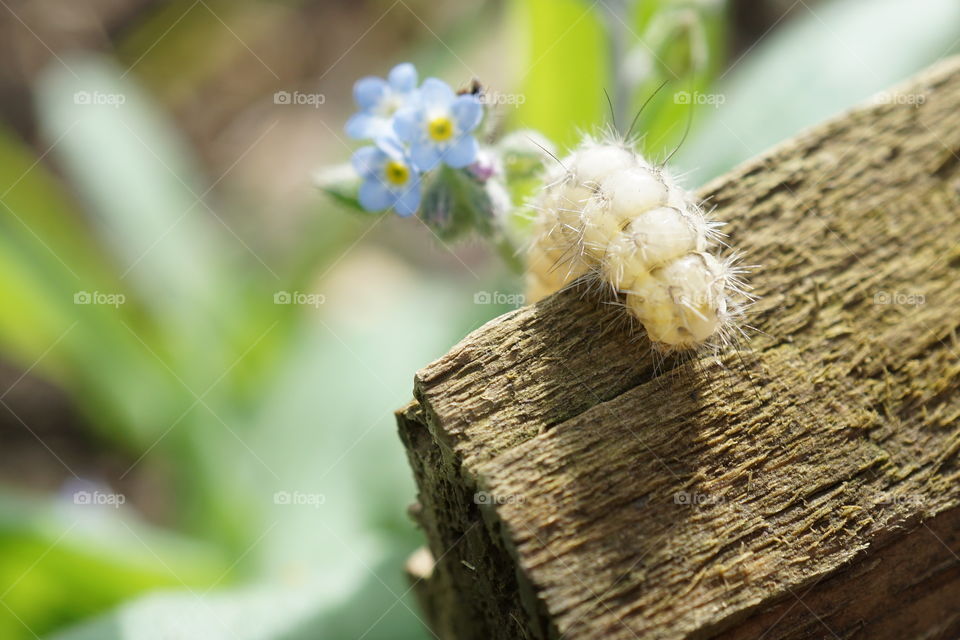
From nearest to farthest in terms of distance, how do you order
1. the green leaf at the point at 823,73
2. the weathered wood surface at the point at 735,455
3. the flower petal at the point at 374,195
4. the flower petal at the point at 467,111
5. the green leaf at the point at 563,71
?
the weathered wood surface at the point at 735,455, the flower petal at the point at 467,111, the flower petal at the point at 374,195, the green leaf at the point at 823,73, the green leaf at the point at 563,71

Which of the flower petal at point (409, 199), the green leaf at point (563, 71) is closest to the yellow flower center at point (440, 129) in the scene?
the flower petal at point (409, 199)

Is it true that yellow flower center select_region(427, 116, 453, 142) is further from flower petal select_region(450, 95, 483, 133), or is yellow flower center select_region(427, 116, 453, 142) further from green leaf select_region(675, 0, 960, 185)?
Result: green leaf select_region(675, 0, 960, 185)

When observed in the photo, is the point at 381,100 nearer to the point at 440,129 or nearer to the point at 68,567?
the point at 440,129

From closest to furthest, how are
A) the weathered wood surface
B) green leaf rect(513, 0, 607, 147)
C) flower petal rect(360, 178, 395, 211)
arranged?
the weathered wood surface
flower petal rect(360, 178, 395, 211)
green leaf rect(513, 0, 607, 147)

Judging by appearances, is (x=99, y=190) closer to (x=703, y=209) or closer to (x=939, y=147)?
(x=703, y=209)

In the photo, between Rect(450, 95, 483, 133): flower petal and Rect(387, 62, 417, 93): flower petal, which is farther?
Rect(387, 62, 417, 93): flower petal

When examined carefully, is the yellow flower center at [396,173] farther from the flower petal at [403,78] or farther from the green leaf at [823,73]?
the green leaf at [823,73]

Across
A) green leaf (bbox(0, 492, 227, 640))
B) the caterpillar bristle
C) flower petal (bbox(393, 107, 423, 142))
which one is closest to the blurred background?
green leaf (bbox(0, 492, 227, 640))
